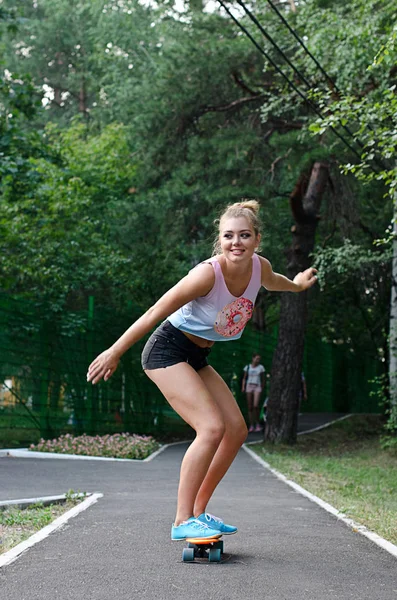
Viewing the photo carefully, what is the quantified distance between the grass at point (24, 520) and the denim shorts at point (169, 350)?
1.46 m

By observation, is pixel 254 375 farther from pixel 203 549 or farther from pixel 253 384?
pixel 203 549

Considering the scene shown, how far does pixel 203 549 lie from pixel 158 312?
140 cm

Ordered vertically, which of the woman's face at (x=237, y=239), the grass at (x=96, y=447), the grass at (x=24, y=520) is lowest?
the grass at (x=24, y=520)

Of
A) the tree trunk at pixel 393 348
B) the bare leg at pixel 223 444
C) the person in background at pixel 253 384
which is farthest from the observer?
the person in background at pixel 253 384

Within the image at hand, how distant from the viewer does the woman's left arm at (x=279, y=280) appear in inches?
207

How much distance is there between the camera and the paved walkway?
410cm

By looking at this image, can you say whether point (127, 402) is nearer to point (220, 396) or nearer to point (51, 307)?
point (51, 307)

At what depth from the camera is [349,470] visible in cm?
1220

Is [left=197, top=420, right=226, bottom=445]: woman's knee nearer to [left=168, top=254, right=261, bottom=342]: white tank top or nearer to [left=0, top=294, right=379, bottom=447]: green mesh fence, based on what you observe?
[left=168, top=254, right=261, bottom=342]: white tank top

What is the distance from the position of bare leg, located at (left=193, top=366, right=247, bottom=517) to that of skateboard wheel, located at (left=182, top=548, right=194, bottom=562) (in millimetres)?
291

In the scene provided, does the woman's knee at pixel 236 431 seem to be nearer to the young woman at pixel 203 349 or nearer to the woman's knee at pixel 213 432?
the young woman at pixel 203 349

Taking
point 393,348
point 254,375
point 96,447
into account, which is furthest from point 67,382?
point 393,348

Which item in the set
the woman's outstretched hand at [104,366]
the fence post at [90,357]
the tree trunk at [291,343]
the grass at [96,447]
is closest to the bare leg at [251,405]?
the tree trunk at [291,343]

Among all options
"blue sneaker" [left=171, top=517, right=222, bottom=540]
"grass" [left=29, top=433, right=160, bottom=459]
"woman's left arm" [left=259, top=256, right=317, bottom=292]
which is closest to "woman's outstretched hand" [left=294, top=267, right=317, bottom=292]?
"woman's left arm" [left=259, top=256, right=317, bottom=292]
